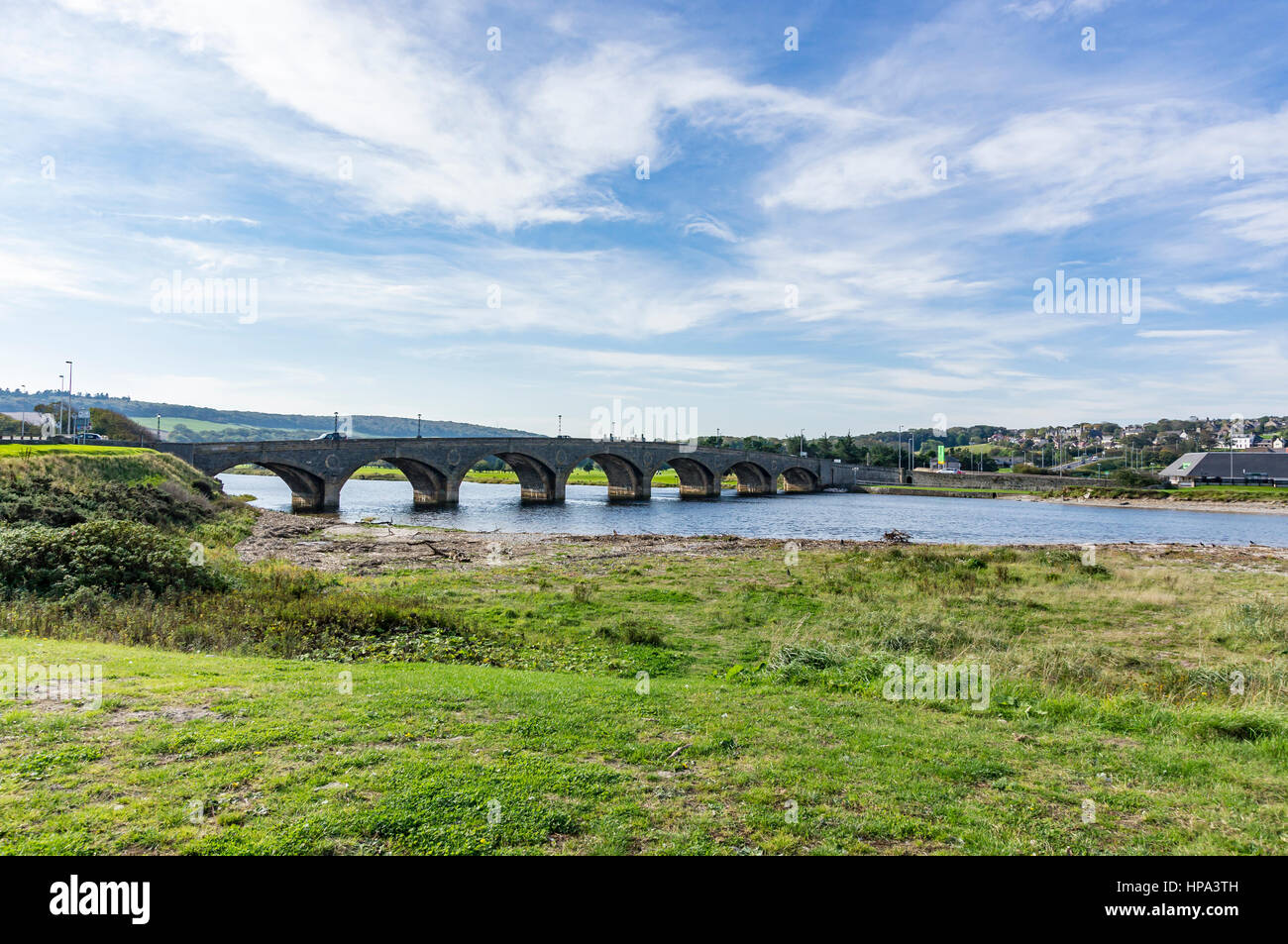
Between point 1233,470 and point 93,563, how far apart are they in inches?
6281

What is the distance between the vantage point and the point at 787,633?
17547mm

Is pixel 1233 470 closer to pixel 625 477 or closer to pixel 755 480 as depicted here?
pixel 755 480

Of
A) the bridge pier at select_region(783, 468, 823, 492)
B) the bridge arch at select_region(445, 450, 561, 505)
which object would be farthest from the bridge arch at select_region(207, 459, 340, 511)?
the bridge pier at select_region(783, 468, 823, 492)

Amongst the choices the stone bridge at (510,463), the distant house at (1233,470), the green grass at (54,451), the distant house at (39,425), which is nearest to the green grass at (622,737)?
the green grass at (54,451)

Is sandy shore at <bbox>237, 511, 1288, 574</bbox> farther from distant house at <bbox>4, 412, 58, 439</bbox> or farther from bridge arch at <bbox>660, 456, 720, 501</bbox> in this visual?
bridge arch at <bbox>660, 456, 720, 501</bbox>

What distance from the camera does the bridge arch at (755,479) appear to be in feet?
404

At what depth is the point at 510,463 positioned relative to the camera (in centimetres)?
8844

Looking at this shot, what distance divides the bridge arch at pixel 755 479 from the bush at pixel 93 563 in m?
107

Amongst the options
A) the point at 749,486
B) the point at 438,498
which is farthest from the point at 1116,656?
the point at 749,486
